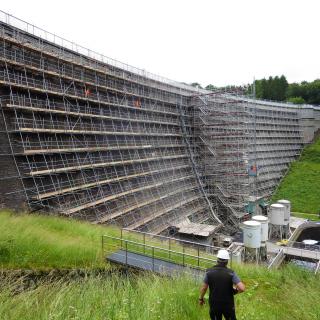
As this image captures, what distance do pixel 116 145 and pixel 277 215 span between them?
14001 mm

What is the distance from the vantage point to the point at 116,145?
23.7m

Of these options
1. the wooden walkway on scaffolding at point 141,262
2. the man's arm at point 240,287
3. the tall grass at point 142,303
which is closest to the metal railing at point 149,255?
the wooden walkway on scaffolding at point 141,262

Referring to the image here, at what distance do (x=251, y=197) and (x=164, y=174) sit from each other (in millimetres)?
10141

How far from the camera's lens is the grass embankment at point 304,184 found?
3834cm

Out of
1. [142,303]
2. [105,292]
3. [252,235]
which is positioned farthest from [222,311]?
[252,235]

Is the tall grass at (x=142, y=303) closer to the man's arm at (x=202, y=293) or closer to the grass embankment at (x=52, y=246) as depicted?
the man's arm at (x=202, y=293)

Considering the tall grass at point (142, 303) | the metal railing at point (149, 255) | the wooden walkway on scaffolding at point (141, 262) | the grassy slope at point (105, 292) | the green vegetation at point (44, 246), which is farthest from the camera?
the metal railing at point (149, 255)

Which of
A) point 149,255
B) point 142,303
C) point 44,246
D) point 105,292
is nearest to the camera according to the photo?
point 142,303

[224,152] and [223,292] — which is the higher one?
[223,292]

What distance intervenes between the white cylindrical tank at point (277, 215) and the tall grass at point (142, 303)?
20028 millimetres

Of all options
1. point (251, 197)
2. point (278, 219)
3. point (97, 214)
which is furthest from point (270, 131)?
point (97, 214)

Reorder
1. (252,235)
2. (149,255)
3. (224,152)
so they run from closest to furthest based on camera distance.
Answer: (149,255) < (252,235) < (224,152)

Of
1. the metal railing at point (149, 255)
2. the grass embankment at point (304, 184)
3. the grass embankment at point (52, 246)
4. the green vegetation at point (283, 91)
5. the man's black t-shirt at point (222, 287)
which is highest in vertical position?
the green vegetation at point (283, 91)

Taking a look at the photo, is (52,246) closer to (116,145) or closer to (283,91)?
(116,145)
